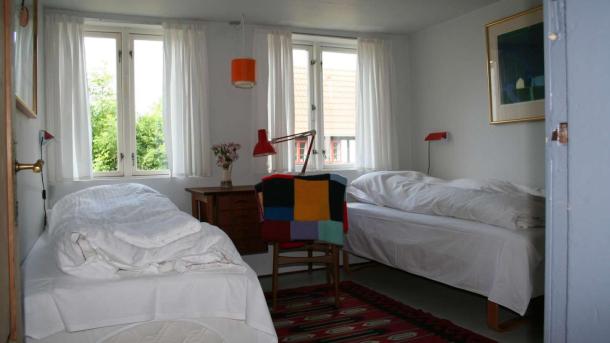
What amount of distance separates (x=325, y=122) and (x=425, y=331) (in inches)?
97.4

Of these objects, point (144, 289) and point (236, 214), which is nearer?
point (144, 289)

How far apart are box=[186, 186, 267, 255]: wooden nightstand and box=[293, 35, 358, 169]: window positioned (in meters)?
0.97

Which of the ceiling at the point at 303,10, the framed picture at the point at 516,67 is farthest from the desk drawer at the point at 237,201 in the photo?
the framed picture at the point at 516,67

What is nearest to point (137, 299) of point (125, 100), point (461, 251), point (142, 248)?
point (142, 248)

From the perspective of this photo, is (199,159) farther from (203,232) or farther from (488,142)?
(488,142)

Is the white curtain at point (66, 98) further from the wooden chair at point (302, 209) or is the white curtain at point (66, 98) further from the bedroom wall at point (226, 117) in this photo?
the wooden chair at point (302, 209)

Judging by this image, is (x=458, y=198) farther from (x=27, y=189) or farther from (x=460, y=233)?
(x=27, y=189)

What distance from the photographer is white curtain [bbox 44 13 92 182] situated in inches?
141

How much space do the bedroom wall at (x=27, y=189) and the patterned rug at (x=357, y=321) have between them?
1417 millimetres

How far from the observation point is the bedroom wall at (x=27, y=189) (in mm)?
1939

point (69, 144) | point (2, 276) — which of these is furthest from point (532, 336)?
point (69, 144)

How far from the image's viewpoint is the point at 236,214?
→ 12.0ft

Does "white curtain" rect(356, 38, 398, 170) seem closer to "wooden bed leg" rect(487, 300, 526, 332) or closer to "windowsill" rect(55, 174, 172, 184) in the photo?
"windowsill" rect(55, 174, 172, 184)

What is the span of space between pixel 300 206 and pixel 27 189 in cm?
161
